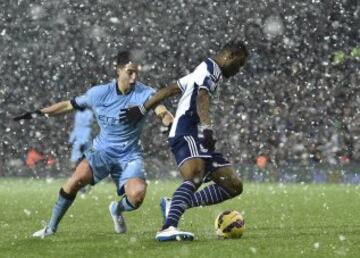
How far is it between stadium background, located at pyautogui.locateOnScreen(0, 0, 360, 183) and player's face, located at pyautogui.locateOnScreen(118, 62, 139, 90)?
25.4 metres

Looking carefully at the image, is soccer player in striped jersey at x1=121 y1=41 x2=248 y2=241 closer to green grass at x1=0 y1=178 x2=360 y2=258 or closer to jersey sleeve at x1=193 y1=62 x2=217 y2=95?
jersey sleeve at x1=193 y1=62 x2=217 y2=95

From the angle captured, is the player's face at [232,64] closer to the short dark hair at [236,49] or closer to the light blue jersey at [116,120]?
the short dark hair at [236,49]

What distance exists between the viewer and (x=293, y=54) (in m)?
38.2

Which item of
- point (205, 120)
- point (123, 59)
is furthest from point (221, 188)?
point (123, 59)

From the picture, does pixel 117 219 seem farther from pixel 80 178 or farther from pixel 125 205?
pixel 80 178

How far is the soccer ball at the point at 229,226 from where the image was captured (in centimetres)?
931

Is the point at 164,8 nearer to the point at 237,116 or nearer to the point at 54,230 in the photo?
the point at 237,116

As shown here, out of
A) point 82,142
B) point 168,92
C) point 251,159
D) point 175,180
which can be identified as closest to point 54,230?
point 168,92

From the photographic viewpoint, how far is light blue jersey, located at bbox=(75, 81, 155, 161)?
9.72 meters

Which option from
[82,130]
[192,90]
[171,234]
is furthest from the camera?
[82,130]

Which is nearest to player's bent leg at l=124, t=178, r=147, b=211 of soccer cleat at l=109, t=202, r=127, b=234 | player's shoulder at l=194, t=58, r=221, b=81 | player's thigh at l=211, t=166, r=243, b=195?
soccer cleat at l=109, t=202, r=127, b=234

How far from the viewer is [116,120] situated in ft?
31.8

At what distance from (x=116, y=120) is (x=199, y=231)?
154 centimetres

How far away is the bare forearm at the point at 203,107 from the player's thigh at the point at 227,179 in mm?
693
